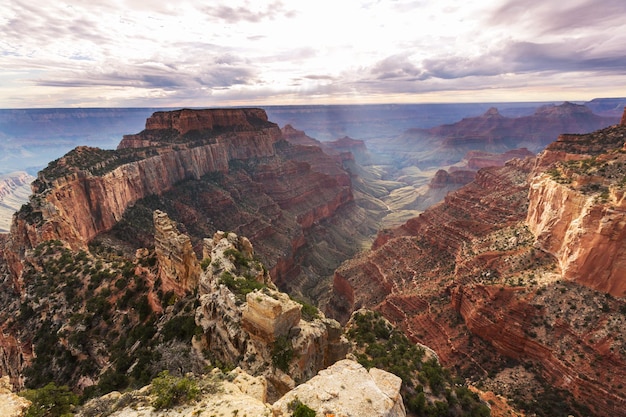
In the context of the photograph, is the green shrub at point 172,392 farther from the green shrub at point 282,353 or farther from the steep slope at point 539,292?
the steep slope at point 539,292

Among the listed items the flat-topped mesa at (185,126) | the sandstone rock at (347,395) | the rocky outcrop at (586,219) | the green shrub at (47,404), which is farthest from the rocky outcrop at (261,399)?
the flat-topped mesa at (185,126)

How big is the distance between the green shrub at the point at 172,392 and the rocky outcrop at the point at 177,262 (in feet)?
50.1

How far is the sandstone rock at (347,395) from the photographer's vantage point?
17.2 metres

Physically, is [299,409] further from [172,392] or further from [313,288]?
[313,288]

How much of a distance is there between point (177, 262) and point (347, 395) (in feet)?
75.1

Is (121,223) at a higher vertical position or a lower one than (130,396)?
lower

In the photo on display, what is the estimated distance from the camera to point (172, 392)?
18094mm

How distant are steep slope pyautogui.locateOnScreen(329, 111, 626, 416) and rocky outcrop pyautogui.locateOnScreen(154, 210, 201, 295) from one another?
39.1 meters

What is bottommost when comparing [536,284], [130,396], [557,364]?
[557,364]

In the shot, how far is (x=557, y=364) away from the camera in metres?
40.4

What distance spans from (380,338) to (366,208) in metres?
155

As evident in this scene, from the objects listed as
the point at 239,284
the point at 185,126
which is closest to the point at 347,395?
the point at 239,284

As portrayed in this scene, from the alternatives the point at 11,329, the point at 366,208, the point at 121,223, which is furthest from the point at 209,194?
the point at 366,208

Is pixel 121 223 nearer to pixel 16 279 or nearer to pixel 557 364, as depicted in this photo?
pixel 16 279
